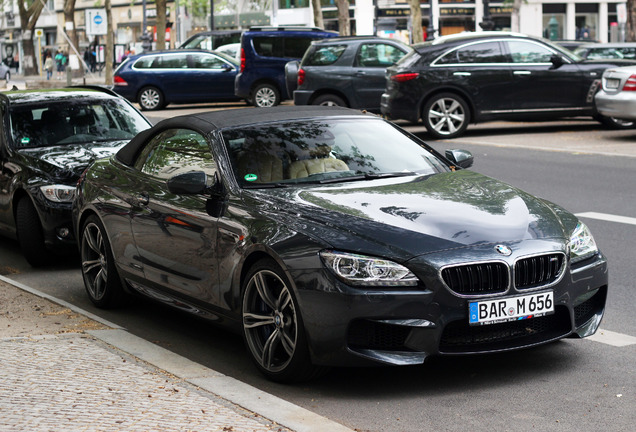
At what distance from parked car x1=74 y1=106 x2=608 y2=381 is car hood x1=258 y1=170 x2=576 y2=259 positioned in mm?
11

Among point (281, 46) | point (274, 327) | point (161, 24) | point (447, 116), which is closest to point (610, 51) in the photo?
point (447, 116)

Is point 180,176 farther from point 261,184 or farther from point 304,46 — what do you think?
point 304,46

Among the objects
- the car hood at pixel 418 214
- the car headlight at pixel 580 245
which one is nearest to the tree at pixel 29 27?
the car hood at pixel 418 214

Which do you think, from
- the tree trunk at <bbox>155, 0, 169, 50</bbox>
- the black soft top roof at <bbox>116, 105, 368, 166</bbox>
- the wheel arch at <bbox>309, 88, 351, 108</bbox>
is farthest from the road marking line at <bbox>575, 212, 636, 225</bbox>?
the tree trunk at <bbox>155, 0, 169, 50</bbox>

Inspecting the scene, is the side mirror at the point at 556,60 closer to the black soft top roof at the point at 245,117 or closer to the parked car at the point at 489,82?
the parked car at the point at 489,82

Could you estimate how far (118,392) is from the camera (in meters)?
5.21

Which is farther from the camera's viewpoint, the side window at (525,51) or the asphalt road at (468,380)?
the side window at (525,51)

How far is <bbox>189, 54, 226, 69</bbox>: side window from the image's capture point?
31311 mm

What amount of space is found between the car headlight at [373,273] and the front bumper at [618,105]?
14551mm

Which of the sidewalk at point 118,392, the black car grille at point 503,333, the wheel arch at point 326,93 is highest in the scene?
the wheel arch at point 326,93

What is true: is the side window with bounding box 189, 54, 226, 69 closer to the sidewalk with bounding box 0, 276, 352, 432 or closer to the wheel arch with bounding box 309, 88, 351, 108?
the wheel arch with bounding box 309, 88, 351, 108

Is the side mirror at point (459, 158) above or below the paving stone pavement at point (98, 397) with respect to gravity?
above

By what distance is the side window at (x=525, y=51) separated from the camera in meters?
20.2

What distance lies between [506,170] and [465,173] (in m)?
8.80
